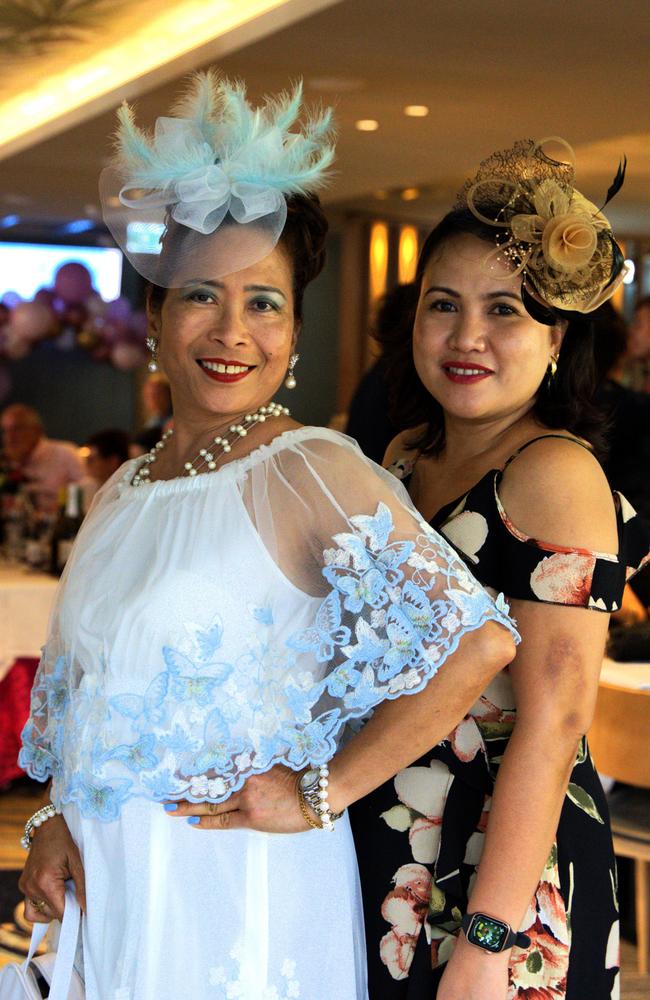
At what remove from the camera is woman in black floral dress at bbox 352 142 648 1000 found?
151 centimetres

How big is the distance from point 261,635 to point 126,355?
9663 millimetres

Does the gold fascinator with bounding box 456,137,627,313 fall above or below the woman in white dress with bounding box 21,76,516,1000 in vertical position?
above

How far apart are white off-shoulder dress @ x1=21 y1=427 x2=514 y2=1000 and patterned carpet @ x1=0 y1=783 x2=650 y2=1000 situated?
2.09 metres

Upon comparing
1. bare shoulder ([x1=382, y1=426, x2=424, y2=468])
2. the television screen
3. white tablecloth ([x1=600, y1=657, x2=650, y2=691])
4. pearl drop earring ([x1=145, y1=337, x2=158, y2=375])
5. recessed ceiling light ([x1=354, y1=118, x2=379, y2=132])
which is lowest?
white tablecloth ([x1=600, y1=657, x2=650, y2=691])

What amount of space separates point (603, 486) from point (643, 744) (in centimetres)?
190

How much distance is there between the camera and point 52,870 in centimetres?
158

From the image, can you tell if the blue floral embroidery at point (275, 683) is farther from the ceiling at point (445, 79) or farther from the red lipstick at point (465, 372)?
the ceiling at point (445, 79)

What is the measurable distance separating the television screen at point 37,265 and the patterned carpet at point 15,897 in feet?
33.7

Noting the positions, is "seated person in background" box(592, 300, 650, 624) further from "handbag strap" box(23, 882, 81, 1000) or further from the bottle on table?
"handbag strap" box(23, 882, 81, 1000)

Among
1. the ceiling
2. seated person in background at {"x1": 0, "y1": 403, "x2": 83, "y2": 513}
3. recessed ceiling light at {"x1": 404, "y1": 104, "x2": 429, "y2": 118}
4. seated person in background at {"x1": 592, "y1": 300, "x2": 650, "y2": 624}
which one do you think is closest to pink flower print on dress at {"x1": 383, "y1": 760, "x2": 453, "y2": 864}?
seated person in background at {"x1": 592, "y1": 300, "x2": 650, "y2": 624}

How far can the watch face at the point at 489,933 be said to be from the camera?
4.90ft

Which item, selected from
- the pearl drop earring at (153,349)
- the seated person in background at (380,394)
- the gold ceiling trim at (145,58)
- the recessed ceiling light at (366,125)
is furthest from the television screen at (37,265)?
the pearl drop earring at (153,349)

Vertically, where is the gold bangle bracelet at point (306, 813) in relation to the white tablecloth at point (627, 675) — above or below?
below

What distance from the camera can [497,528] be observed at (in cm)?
158
